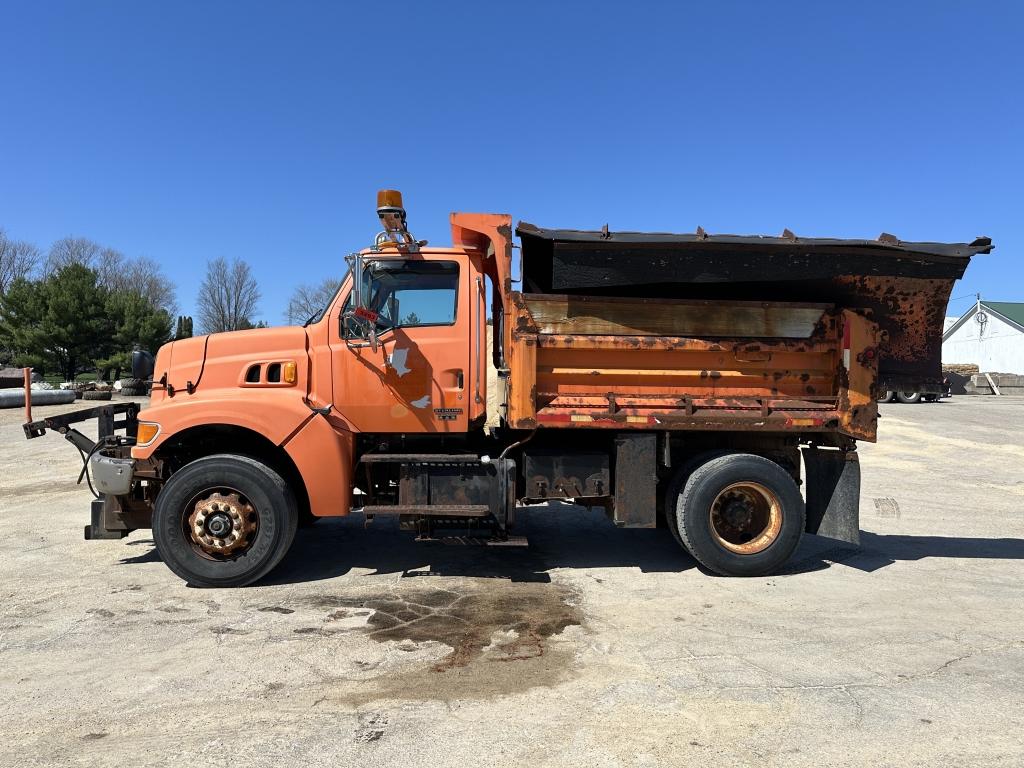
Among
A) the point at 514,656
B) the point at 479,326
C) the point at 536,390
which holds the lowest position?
the point at 514,656

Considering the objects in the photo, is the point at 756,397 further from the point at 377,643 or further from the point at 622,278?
the point at 377,643

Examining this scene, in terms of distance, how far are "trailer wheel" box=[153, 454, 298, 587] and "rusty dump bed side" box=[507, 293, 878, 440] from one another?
2.07 meters

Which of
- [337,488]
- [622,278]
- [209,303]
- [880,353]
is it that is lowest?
[337,488]

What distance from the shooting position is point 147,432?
4973mm

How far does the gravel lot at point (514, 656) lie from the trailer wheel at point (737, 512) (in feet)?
0.72

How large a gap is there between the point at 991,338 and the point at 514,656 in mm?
63784

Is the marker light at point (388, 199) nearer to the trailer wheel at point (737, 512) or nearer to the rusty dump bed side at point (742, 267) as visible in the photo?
the rusty dump bed side at point (742, 267)

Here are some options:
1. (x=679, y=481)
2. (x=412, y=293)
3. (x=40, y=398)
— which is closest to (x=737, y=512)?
(x=679, y=481)

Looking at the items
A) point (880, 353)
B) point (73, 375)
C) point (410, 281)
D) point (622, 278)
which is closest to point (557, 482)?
point (622, 278)

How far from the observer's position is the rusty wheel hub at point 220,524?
491cm

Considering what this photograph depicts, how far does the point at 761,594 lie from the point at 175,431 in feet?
16.1

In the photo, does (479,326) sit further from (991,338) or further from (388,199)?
(991,338)

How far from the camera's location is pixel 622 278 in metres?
5.04

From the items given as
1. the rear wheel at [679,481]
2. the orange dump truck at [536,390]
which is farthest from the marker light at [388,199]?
the rear wheel at [679,481]
